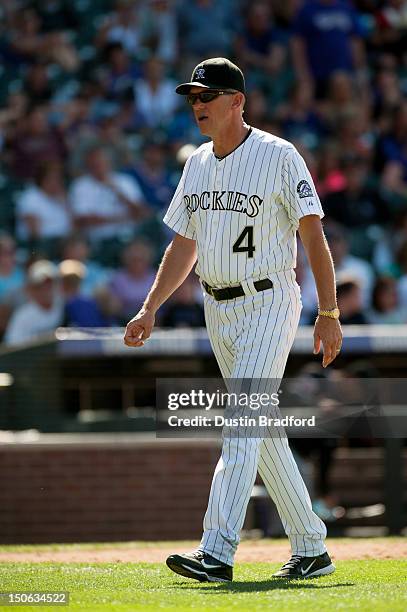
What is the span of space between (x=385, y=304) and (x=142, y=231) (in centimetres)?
240

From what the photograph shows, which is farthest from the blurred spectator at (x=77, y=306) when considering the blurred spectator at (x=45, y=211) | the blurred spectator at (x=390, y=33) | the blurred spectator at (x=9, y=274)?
the blurred spectator at (x=390, y=33)

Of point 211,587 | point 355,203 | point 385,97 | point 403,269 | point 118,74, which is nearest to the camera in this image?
point 211,587

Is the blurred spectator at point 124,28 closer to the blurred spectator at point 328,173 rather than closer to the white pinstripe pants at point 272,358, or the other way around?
the blurred spectator at point 328,173

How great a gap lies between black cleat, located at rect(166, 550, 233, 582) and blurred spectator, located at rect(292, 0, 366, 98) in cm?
934

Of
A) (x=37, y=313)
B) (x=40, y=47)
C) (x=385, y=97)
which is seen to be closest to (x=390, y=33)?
(x=385, y=97)

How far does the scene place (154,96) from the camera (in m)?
12.6

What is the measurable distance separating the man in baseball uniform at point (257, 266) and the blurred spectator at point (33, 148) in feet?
22.1

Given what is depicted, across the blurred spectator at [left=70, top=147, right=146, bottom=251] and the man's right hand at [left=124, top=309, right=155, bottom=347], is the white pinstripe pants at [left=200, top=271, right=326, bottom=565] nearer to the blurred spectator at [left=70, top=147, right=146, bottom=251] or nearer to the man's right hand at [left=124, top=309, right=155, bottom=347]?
the man's right hand at [left=124, top=309, right=155, bottom=347]

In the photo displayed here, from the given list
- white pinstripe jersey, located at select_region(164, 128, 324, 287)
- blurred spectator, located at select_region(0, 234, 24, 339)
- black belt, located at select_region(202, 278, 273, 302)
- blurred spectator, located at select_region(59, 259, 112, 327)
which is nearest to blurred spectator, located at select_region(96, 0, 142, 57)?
blurred spectator, located at select_region(0, 234, 24, 339)

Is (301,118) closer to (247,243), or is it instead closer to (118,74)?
(118,74)

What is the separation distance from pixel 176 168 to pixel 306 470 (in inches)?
171

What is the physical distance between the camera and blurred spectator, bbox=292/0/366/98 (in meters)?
13.5

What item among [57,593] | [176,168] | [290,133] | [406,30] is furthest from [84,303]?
[406,30]

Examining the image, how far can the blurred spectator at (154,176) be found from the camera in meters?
11.6
